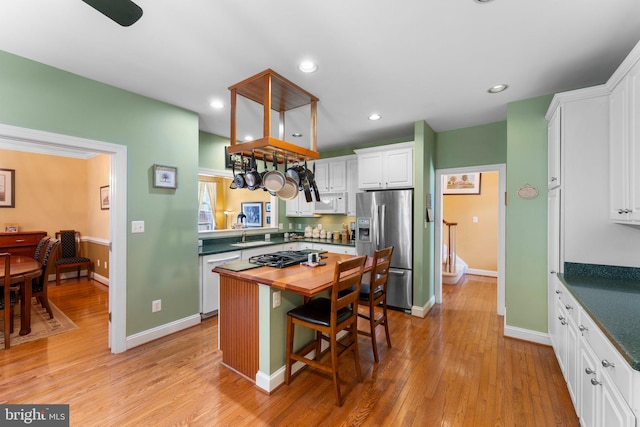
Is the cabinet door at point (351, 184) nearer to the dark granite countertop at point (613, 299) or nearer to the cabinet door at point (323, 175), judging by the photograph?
the cabinet door at point (323, 175)

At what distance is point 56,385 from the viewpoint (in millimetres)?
2072

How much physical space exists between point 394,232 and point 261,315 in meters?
2.29

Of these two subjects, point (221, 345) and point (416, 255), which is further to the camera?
point (416, 255)

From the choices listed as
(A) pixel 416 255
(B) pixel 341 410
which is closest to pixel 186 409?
(B) pixel 341 410

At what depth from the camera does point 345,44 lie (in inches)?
75.0

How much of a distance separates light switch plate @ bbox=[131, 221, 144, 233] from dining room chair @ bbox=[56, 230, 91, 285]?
3466mm

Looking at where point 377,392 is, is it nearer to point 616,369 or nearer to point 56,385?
point 616,369

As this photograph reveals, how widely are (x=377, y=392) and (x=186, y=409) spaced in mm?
1387

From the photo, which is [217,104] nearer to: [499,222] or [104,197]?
[104,197]

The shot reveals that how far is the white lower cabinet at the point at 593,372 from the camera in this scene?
1024mm

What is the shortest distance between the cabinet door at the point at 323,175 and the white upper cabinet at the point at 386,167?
0.93 meters

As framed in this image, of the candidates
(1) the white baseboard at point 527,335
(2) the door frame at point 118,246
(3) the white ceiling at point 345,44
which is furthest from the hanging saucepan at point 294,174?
(1) the white baseboard at point 527,335

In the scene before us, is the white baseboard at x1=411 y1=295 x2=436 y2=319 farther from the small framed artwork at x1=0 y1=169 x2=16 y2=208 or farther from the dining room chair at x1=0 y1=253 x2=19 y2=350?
the small framed artwork at x1=0 y1=169 x2=16 y2=208

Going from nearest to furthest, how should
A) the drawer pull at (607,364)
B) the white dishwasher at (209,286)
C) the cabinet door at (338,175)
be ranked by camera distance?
the drawer pull at (607,364) → the white dishwasher at (209,286) → the cabinet door at (338,175)
